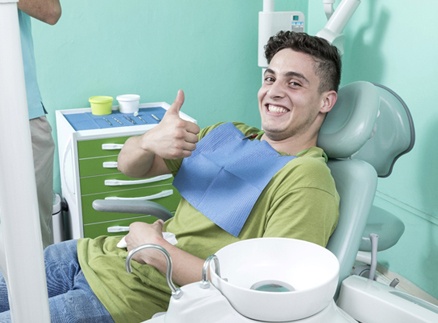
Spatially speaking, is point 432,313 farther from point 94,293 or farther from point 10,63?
point 10,63

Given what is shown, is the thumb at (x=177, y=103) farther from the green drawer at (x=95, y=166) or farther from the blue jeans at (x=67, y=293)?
the green drawer at (x=95, y=166)

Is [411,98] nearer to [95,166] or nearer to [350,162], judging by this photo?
[350,162]

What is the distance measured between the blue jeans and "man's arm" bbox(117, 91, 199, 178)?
0.32 metres

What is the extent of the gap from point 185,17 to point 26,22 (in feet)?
3.66

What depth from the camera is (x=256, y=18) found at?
3051 mm

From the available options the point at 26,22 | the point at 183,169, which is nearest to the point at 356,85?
the point at 183,169

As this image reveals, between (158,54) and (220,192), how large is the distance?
1.53m

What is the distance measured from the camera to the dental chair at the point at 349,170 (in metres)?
1.42

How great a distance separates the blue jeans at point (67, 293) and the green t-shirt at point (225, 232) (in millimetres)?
24

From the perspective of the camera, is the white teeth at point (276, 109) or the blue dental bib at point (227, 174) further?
the white teeth at point (276, 109)

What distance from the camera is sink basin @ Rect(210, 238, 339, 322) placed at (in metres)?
0.77

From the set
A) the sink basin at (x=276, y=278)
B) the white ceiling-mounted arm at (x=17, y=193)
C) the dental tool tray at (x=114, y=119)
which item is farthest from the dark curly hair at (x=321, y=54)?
the white ceiling-mounted arm at (x=17, y=193)

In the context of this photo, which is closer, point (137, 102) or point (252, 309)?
point (252, 309)

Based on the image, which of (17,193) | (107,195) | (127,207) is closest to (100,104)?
(107,195)
